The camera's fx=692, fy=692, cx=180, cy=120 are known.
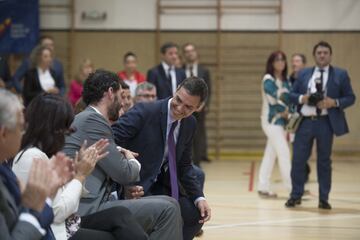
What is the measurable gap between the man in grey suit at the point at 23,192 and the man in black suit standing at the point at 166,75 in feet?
23.6

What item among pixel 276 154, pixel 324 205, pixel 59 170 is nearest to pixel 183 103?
pixel 59 170

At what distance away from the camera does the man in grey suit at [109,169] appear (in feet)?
12.9

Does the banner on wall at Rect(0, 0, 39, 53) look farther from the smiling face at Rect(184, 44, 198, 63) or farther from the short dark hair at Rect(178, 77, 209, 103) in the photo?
the short dark hair at Rect(178, 77, 209, 103)

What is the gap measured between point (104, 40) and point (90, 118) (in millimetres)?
8699

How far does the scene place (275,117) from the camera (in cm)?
845

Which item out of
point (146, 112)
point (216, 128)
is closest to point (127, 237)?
point (146, 112)

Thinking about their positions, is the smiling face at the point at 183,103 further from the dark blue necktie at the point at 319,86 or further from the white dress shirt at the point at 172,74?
the white dress shirt at the point at 172,74

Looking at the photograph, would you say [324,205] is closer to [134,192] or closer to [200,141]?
[134,192]

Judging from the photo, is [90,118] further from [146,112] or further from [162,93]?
[162,93]

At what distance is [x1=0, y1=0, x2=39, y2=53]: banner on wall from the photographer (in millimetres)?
11852

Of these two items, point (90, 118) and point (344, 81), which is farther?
point (344, 81)

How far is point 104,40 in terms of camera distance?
12500 millimetres

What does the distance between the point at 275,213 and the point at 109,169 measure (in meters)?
3.73

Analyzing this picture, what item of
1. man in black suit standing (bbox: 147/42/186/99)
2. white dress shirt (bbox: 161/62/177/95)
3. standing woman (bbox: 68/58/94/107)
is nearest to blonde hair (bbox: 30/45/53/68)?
standing woman (bbox: 68/58/94/107)
